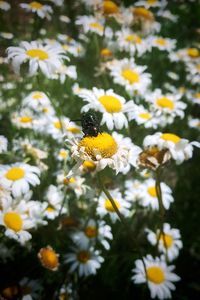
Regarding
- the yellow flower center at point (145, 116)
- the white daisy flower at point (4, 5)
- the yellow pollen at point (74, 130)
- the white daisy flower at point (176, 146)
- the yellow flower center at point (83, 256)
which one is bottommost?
the yellow flower center at point (83, 256)

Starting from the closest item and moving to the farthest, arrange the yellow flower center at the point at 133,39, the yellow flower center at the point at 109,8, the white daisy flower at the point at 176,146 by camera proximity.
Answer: the white daisy flower at the point at 176,146, the yellow flower center at the point at 109,8, the yellow flower center at the point at 133,39

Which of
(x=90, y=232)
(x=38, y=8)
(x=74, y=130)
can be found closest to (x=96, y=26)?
(x=38, y=8)

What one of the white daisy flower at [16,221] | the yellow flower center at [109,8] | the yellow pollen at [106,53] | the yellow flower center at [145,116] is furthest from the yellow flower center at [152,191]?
the yellow flower center at [109,8]

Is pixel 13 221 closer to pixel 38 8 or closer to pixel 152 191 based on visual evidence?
pixel 152 191

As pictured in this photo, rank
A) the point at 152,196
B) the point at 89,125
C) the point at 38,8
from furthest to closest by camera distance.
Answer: the point at 38,8
the point at 152,196
the point at 89,125

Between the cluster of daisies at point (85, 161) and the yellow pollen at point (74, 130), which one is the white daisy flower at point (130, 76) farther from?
the yellow pollen at point (74, 130)

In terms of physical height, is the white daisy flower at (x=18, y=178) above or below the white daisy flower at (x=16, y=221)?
above

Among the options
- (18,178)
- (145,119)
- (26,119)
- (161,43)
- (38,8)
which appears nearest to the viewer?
(18,178)

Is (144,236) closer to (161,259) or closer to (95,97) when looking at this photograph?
(161,259)
